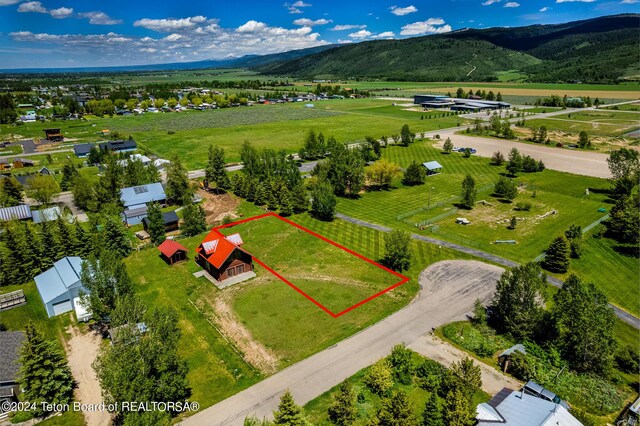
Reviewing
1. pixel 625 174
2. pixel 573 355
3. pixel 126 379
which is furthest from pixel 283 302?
pixel 625 174

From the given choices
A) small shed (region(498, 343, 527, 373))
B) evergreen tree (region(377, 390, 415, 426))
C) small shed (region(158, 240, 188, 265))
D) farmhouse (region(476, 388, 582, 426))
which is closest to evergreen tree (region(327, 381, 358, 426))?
evergreen tree (region(377, 390, 415, 426))

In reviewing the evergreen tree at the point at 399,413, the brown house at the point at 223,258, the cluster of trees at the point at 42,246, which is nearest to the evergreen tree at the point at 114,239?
the cluster of trees at the point at 42,246

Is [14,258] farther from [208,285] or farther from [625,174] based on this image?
[625,174]

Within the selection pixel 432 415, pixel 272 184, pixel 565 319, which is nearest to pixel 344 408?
pixel 432 415

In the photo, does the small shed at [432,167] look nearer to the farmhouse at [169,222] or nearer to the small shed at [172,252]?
the farmhouse at [169,222]

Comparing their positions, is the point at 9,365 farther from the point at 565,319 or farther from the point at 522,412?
the point at 565,319

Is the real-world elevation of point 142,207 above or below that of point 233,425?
above

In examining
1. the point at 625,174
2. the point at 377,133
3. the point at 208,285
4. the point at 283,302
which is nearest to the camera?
the point at 283,302
